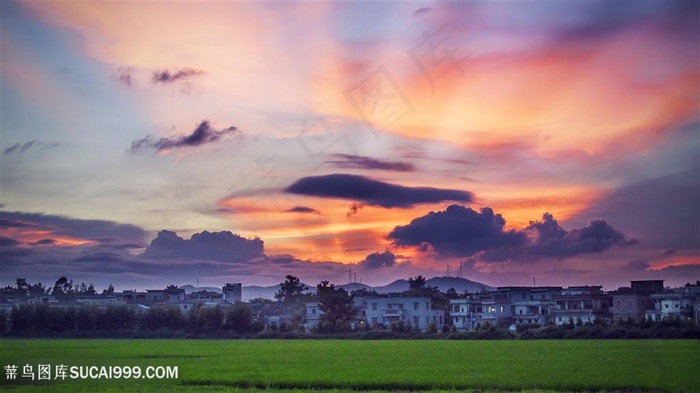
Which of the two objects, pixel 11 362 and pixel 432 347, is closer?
pixel 11 362

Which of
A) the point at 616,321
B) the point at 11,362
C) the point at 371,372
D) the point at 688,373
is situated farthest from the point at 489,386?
the point at 616,321

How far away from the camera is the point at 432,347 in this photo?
56.4 ft

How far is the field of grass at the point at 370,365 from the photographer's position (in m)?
10.2

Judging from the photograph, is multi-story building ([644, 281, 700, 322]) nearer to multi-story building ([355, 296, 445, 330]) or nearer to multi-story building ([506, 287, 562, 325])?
multi-story building ([506, 287, 562, 325])

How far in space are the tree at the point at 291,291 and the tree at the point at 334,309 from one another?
0.57 m

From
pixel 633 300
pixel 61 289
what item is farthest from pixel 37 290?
pixel 633 300

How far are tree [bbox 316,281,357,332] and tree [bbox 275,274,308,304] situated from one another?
0.57 m

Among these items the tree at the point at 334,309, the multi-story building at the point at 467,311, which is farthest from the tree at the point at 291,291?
the multi-story building at the point at 467,311

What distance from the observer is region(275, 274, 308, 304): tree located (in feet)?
67.3

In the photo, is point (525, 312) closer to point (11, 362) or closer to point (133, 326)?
point (133, 326)

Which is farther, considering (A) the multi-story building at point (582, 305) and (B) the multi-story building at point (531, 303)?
(B) the multi-story building at point (531, 303)

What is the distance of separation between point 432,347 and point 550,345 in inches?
104

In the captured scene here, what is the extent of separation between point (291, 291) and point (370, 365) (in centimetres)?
886

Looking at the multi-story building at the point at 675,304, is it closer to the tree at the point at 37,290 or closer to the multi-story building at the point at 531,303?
the multi-story building at the point at 531,303
